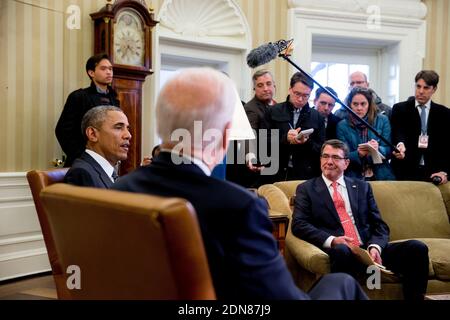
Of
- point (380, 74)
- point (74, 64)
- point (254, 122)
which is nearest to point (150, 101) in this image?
point (74, 64)

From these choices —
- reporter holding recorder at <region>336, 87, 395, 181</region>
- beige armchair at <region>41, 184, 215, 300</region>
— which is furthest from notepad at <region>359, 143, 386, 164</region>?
beige armchair at <region>41, 184, 215, 300</region>

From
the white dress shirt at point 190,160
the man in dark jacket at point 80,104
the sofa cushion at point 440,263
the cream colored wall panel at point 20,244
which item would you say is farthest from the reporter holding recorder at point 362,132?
the white dress shirt at point 190,160

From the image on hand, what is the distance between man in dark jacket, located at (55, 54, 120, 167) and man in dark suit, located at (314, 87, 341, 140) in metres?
1.54

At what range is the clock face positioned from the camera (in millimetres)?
4254

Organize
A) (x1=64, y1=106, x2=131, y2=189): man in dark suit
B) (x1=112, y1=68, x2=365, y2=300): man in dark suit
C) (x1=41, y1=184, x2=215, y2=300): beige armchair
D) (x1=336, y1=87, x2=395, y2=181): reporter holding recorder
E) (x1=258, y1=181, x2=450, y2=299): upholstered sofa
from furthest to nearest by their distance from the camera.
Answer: (x1=336, y1=87, x2=395, y2=181): reporter holding recorder < (x1=258, y1=181, x2=450, y2=299): upholstered sofa < (x1=64, y1=106, x2=131, y2=189): man in dark suit < (x1=112, y1=68, x2=365, y2=300): man in dark suit < (x1=41, y1=184, x2=215, y2=300): beige armchair

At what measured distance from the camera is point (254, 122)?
12.6 feet

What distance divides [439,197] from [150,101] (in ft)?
7.63

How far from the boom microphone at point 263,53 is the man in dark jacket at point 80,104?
109cm

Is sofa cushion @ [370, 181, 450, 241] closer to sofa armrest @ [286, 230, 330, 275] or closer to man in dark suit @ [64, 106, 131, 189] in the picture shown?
sofa armrest @ [286, 230, 330, 275]

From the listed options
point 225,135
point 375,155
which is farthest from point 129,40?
point 225,135

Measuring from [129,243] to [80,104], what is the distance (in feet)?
9.26

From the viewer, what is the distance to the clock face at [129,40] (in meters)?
4.25

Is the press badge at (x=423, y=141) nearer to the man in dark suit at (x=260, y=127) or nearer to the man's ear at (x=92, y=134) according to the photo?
the man in dark suit at (x=260, y=127)
